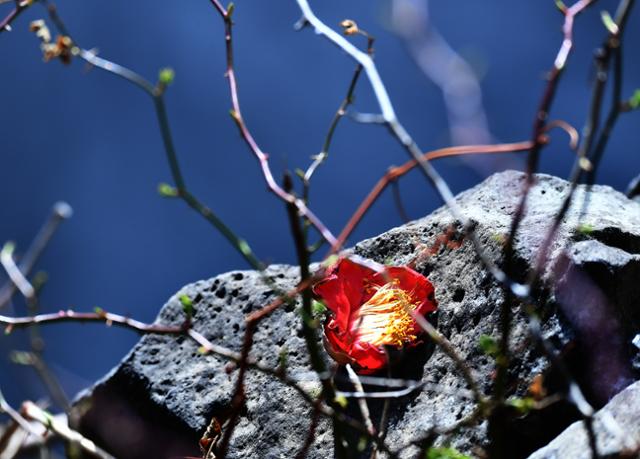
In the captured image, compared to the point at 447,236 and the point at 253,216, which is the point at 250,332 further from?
the point at 253,216

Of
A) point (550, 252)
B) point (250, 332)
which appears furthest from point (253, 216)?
point (250, 332)

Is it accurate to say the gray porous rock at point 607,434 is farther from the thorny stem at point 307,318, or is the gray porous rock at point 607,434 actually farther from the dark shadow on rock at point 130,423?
the dark shadow on rock at point 130,423

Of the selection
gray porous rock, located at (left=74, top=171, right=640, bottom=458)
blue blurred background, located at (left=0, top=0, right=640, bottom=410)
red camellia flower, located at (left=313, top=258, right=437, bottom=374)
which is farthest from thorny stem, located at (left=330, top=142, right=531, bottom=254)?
blue blurred background, located at (left=0, top=0, right=640, bottom=410)

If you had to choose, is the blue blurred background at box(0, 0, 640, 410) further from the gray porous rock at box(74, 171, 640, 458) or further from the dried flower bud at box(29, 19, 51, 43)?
the dried flower bud at box(29, 19, 51, 43)

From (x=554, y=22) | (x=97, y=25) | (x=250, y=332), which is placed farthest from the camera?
(x=97, y=25)

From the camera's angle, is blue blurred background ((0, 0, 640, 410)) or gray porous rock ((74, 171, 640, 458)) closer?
gray porous rock ((74, 171, 640, 458))

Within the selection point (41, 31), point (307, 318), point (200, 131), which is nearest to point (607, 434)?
point (307, 318)
